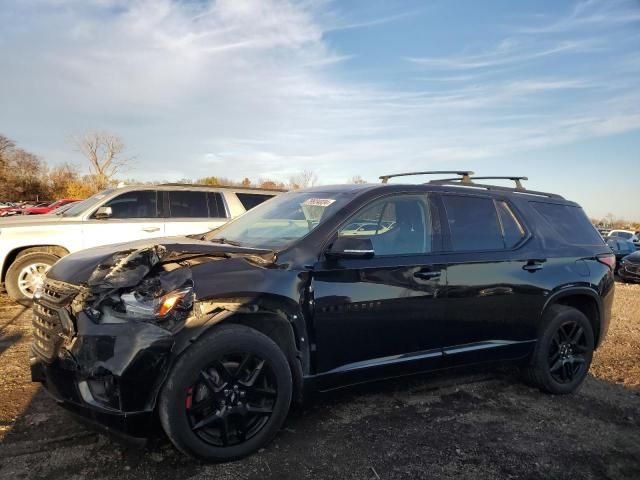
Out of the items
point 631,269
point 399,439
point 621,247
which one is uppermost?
point 399,439

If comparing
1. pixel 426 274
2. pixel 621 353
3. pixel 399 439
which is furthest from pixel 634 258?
pixel 399 439

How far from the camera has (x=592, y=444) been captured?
345cm

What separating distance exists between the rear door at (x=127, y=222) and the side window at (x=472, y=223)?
5205 mm

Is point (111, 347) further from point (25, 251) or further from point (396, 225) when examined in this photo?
point (25, 251)

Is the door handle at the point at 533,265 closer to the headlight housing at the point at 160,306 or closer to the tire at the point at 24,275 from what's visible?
the headlight housing at the point at 160,306

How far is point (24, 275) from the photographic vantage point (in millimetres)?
6930

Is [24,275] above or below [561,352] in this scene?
above

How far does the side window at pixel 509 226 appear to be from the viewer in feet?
13.8

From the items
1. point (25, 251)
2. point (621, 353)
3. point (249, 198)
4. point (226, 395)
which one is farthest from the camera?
point (249, 198)

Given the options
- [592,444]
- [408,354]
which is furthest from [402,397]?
[592,444]

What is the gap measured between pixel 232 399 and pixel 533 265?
2.80 m

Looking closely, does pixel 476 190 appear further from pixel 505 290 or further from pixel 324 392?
pixel 324 392

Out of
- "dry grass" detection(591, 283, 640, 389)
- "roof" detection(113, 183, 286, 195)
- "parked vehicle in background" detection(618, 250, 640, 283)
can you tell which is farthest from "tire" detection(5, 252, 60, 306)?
"parked vehicle in background" detection(618, 250, 640, 283)

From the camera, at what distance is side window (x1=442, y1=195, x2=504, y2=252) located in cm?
394
